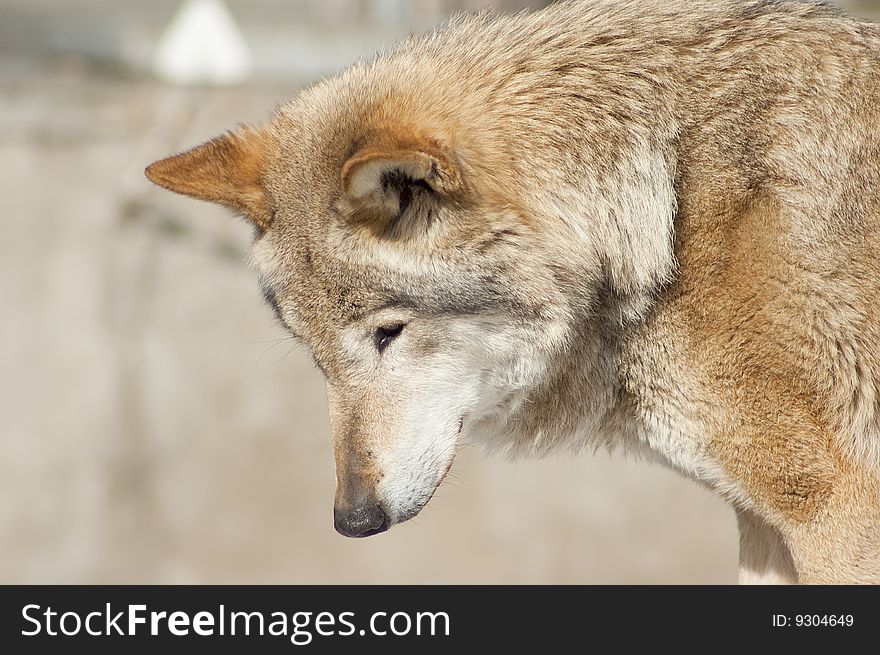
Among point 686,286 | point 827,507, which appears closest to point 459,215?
point 686,286

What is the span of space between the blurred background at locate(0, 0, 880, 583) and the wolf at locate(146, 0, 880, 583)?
4.41 meters

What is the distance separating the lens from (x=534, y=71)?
3.08 metres

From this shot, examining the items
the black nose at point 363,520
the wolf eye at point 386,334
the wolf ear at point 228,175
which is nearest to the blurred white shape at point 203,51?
the wolf ear at point 228,175

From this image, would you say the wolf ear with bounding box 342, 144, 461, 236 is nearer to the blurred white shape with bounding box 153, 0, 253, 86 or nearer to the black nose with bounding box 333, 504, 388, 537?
the black nose with bounding box 333, 504, 388, 537

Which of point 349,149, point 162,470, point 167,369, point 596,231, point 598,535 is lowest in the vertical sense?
point 596,231

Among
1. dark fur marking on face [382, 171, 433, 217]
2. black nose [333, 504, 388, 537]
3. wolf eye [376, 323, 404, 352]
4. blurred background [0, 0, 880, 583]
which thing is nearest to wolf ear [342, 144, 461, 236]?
dark fur marking on face [382, 171, 433, 217]

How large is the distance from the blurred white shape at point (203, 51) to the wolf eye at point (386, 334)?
510 cm

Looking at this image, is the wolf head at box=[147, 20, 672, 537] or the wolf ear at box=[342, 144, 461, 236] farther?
the wolf head at box=[147, 20, 672, 537]

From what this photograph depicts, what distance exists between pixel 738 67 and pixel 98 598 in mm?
3452

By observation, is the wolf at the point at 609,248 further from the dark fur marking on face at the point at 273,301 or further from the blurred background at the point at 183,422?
the blurred background at the point at 183,422

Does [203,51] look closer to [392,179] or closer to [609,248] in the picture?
[392,179]

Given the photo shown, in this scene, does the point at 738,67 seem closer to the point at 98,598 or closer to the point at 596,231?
the point at 596,231

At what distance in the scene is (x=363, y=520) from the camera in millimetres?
3152

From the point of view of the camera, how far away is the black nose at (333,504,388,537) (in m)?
3.15
